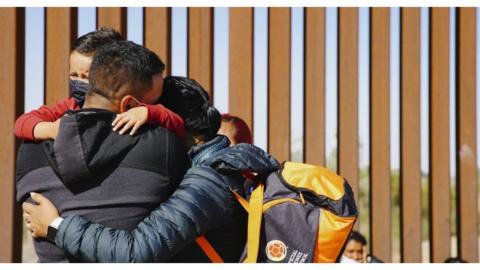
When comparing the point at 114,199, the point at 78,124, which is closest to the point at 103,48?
the point at 78,124

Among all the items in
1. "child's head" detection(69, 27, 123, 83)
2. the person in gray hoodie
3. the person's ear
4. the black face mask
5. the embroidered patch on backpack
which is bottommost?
the embroidered patch on backpack

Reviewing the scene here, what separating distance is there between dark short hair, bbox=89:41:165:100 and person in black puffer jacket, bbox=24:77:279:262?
0.17 m

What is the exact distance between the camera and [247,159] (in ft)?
5.78

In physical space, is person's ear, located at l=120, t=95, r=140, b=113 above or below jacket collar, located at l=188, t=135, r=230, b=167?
above

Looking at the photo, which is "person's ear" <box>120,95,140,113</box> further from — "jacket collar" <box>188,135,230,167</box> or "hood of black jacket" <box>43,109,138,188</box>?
"jacket collar" <box>188,135,230,167</box>

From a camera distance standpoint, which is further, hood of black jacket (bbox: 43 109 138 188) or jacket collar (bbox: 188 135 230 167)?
jacket collar (bbox: 188 135 230 167)

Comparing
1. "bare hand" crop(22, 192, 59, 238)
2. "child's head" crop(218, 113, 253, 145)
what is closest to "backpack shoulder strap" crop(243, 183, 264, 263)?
"bare hand" crop(22, 192, 59, 238)

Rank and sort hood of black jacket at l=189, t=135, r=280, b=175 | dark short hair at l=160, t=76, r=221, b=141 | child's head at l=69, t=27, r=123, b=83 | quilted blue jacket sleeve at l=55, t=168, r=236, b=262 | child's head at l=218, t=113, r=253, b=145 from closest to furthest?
quilted blue jacket sleeve at l=55, t=168, r=236, b=262, hood of black jacket at l=189, t=135, r=280, b=175, dark short hair at l=160, t=76, r=221, b=141, child's head at l=69, t=27, r=123, b=83, child's head at l=218, t=113, r=253, b=145

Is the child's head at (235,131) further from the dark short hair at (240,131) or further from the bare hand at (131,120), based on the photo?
the bare hand at (131,120)

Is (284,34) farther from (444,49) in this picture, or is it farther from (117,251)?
(117,251)

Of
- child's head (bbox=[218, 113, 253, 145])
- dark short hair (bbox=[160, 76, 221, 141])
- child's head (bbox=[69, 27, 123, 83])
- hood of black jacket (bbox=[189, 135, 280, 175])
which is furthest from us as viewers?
child's head (bbox=[218, 113, 253, 145])

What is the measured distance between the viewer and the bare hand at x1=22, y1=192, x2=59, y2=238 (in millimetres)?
1671

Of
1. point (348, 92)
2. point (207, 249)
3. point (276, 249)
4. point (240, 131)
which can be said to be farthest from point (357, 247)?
point (207, 249)

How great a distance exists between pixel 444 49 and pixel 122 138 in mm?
3747
